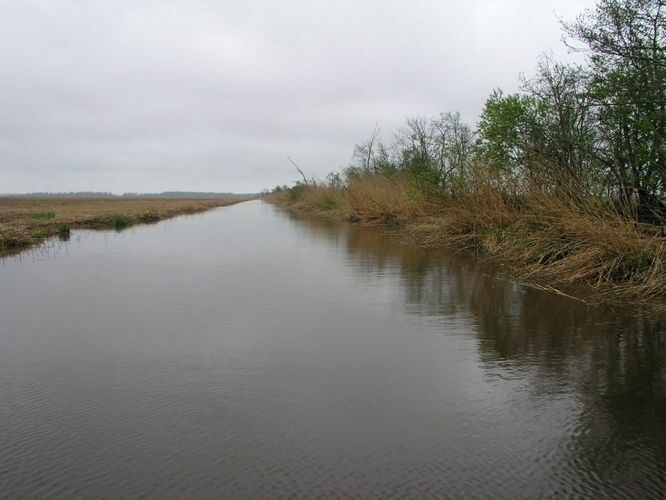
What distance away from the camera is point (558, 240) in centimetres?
930

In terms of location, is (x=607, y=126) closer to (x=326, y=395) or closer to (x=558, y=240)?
(x=558, y=240)

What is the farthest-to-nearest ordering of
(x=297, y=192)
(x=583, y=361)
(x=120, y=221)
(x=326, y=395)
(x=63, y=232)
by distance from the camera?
(x=297, y=192) < (x=120, y=221) < (x=63, y=232) < (x=583, y=361) < (x=326, y=395)

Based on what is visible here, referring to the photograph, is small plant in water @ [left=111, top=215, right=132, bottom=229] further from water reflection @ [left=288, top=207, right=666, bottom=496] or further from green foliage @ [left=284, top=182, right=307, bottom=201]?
green foliage @ [left=284, top=182, right=307, bottom=201]

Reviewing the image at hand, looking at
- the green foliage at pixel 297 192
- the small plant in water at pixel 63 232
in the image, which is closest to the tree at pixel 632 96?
the small plant in water at pixel 63 232

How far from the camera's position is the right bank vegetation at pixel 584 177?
7969 millimetres

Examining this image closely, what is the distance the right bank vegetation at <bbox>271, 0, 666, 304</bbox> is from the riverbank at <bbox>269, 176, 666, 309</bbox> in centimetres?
3

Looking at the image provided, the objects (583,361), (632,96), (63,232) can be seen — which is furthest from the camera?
(63,232)

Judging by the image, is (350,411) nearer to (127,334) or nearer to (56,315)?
(127,334)

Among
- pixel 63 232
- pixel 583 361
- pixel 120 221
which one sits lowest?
pixel 583 361

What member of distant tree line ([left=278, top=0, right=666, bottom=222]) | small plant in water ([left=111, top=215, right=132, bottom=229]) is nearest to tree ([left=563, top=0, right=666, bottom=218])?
distant tree line ([left=278, top=0, right=666, bottom=222])

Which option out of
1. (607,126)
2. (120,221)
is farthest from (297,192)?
(607,126)

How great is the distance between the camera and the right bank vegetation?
797cm

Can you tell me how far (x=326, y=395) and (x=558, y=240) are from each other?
699 cm

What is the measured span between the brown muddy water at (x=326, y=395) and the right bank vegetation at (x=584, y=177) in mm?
1498
